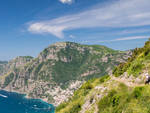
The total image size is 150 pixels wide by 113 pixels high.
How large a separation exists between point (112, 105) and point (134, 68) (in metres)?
21.6

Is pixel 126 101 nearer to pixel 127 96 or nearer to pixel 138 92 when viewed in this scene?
pixel 127 96

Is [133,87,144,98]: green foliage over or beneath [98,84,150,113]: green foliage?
over

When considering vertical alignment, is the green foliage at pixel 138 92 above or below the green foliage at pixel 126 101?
above

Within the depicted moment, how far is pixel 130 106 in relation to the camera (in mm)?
49438

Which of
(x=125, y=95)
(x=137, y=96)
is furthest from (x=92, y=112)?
(x=137, y=96)

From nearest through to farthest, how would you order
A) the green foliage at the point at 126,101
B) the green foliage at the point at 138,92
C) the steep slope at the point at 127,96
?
the green foliage at the point at 126,101
the steep slope at the point at 127,96
the green foliage at the point at 138,92

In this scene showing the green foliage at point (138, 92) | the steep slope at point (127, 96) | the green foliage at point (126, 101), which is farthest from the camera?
the green foliage at point (138, 92)

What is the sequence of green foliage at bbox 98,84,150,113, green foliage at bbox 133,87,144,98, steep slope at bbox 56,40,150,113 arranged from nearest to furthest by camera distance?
green foliage at bbox 98,84,150,113 < steep slope at bbox 56,40,150,113 < green foliage at bbox 133,87,144,98

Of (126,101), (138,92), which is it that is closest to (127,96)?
(126,101)

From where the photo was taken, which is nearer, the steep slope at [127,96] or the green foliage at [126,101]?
the green foliage at [126,101]

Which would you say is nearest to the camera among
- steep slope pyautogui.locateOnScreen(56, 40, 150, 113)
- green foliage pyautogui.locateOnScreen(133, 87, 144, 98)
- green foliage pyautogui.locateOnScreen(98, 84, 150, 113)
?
green foliage pyautogui.locateOnScreen(98, 84, 150, 113)

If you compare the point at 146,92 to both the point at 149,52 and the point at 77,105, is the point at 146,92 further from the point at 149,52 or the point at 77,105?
the point at 77,105

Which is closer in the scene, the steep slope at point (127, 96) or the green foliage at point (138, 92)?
the steep slope at point (127, 96)

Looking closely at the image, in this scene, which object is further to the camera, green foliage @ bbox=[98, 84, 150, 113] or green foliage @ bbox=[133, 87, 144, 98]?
green foliage @ bbox=[133, 87, 144, 98]
